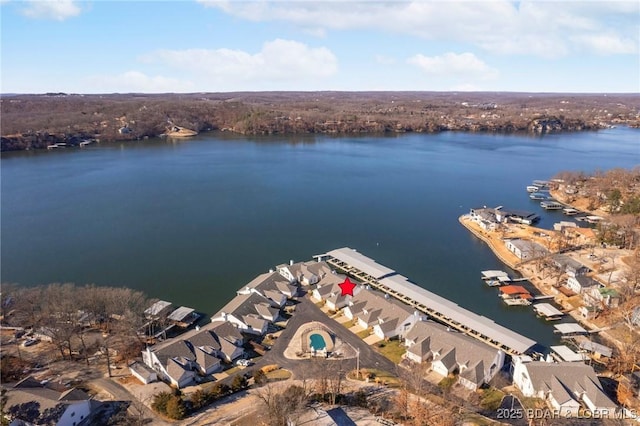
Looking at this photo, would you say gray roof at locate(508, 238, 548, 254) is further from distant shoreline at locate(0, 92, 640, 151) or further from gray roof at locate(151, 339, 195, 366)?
distant shoreline at locate(0, 92, 640, 151)

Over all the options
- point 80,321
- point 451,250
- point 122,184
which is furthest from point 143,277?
point 122,184

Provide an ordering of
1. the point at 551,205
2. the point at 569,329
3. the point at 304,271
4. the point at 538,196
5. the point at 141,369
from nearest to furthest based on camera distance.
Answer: the point at 141,369 < the point at 569,329 < the point at 304,271 < the point at 551,205 < the point at 538,196

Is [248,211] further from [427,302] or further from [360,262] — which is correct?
[427,302]

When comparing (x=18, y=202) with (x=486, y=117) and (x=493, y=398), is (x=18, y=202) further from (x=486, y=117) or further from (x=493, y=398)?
(x=486, y=117)

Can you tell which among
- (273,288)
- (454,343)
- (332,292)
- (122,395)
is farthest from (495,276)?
(122,395)

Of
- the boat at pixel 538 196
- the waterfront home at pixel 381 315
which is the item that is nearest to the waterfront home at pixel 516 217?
the boat at pixel 538 196

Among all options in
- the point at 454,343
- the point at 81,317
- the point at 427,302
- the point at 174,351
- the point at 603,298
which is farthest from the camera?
the point at 427,302
